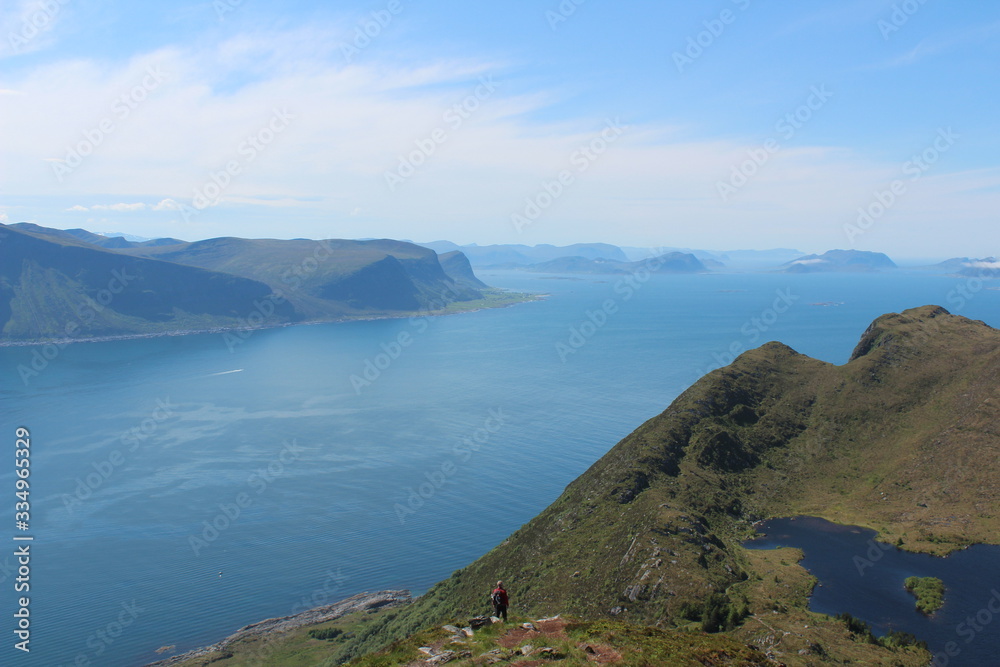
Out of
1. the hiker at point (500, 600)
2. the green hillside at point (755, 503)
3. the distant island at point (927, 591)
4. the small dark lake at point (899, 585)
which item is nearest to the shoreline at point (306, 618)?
the green hillside at point (755, 503)

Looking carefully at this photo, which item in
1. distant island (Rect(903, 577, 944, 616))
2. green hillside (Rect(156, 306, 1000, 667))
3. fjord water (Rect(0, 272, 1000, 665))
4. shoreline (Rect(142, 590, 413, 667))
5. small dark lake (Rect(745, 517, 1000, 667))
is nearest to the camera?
small dark lake (Rect(745, 517, 1000, 667))

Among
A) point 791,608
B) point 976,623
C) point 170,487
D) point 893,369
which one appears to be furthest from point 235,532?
point 893,369

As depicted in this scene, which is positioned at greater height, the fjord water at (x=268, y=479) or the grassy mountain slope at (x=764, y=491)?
the grassy mountain slope at (x=764, y=491)

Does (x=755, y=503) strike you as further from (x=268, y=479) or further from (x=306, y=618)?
(x=268, y=479)

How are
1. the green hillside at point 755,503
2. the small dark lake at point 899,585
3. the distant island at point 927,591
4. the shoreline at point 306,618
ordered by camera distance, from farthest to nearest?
the shoreline at point 306,618, the distant island at point 927,591, the green hillside at point 755,503, the small dark lake at point 899,585

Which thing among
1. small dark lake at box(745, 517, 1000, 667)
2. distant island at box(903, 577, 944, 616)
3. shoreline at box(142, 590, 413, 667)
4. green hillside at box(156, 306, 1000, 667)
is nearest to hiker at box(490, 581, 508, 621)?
green hillside at box(156, 306, 1000, 667)

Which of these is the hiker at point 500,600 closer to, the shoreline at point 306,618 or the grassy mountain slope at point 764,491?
the grassy mountain slope at point 764,491

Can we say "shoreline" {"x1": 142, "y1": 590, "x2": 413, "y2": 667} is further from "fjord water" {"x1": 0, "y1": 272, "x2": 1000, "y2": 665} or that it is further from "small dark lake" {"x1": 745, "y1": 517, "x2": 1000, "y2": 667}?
"small dark lake" {"x1": 745, "y1": 517, "x2": 1000, "y2": 667}
